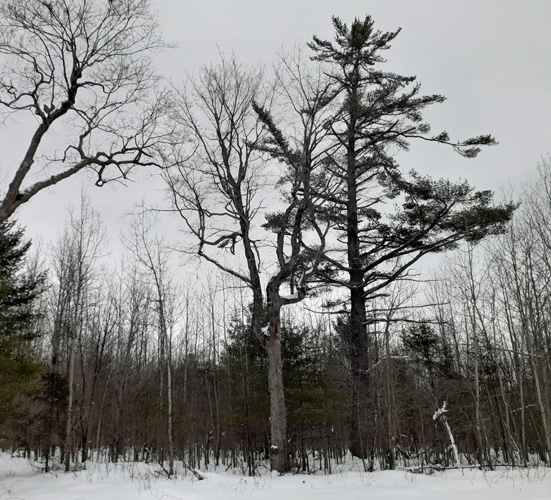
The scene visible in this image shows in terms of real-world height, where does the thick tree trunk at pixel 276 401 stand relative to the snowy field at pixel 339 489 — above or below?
above

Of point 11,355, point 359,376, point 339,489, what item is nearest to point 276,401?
point 339,489

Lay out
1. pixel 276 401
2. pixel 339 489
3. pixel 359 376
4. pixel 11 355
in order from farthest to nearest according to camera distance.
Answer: pixel 359 376
pixel 11 355
pixel 276 401
pixel 339 489

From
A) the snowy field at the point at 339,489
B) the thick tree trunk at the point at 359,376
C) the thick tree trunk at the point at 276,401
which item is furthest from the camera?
the thick tree trunk at the point at 359,376

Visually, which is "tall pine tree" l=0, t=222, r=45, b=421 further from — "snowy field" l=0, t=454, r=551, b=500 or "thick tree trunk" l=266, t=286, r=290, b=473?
"thick tree trunk" l=266, t=286, r=290, b=473

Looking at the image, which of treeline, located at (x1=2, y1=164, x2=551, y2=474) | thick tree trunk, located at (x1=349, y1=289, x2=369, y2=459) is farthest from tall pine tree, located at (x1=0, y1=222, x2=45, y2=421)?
thick tree trunk, located at (x1=349, y1=289, x2=369, y2=459)

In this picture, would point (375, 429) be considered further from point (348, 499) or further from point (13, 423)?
point (13, 423)

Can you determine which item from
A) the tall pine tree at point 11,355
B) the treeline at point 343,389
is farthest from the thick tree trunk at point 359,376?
the tall pine tree at point 11,355

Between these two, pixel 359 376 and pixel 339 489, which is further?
pixel 359 376

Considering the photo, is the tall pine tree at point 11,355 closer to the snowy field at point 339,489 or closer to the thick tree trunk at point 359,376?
the snowy field at point 339,489

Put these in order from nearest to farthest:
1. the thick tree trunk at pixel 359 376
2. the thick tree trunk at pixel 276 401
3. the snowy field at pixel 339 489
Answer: the snowy field at pixel 339 489
the thick tree trunk at pixel 276 401
the thick tree trunk at pixel 359 376

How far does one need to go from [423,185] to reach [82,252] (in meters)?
13.9

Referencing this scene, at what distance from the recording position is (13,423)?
18062mm

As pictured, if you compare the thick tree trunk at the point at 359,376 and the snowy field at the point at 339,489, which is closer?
the snowy field at the point at 339,489

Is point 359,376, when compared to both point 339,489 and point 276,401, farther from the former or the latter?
point 339,489
